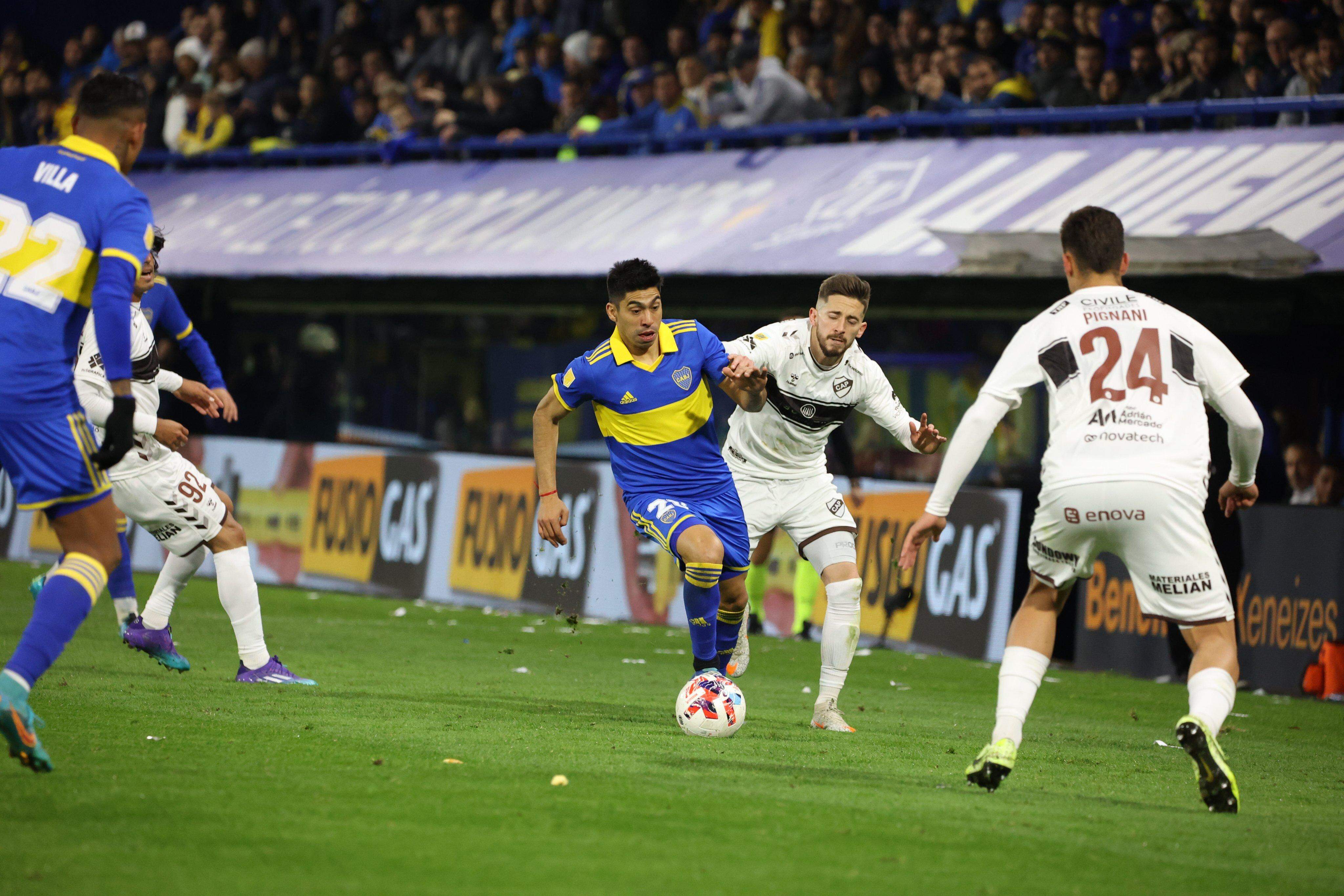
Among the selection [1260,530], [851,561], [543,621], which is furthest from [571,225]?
[851,561]

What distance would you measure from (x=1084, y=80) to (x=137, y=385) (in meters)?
9.54

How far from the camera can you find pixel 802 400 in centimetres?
881

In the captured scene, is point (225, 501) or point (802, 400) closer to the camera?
point (802, 400)

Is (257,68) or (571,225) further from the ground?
(257,68)

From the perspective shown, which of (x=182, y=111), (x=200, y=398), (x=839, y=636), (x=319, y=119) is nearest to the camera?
(x=839, y=636)

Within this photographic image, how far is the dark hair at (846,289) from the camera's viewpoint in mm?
8195

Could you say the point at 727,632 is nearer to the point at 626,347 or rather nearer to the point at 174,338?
the point at 626,347

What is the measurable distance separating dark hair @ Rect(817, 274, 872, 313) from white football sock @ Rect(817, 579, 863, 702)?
1438mm

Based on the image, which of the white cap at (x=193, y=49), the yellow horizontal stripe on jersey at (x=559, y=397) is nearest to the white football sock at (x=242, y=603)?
the yellow horizontal stripe on jersey at (x=559, y=397)

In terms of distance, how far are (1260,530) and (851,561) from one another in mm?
4385

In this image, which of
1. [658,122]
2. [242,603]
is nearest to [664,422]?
[242,603]

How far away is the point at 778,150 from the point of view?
17469mm

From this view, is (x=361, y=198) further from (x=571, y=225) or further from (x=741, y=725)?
(x=741, y=725)

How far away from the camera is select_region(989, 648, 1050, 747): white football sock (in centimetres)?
612
